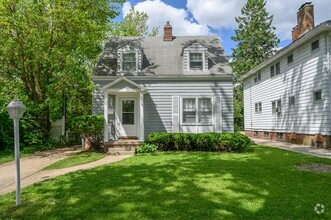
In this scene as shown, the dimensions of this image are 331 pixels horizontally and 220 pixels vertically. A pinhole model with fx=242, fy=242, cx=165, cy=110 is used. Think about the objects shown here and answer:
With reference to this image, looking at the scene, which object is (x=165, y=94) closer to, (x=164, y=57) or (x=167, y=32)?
(x=164, y=57)

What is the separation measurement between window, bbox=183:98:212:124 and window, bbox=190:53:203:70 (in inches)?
69.6

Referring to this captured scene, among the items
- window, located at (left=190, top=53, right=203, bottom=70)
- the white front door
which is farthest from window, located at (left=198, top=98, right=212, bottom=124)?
the white front door

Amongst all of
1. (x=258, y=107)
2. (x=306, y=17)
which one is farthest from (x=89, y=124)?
(x=306, y=17)

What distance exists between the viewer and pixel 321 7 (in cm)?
1566

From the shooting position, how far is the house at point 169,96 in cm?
1263

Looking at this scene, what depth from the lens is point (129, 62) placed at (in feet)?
43.2

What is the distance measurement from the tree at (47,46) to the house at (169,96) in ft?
5.25

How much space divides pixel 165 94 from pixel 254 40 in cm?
2535

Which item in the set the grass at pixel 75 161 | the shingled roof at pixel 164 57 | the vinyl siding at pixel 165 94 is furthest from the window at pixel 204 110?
the grass at pixel 75 161

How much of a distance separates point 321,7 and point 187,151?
43.8 ft

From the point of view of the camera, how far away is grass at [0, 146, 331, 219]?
391cm

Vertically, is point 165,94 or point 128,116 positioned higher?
point 165,94

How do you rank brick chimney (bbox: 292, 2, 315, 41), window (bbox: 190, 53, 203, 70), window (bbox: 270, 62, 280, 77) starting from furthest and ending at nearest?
window (bbox: 270, 62, 280, 77)
brick chimney (bbox: 292, 2, 315, 41)
window (bbox: 190, 53, 203, 70)

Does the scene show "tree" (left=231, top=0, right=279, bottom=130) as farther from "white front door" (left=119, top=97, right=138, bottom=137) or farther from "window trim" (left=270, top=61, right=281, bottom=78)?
"white front door" (left=119, top=97, right=138, bottom=137)
